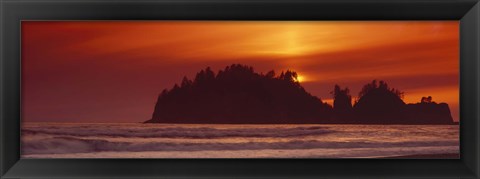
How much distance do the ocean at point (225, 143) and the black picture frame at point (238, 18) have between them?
3cm

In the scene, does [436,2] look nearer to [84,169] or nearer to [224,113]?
[224,113]

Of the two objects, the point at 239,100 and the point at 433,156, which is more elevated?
the point at 239,100

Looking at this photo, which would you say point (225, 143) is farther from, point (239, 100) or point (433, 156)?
point (433, 156)

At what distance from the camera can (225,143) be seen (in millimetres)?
3609

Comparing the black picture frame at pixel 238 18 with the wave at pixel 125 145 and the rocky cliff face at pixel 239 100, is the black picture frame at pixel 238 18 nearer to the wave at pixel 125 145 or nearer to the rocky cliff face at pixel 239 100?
the wave at pixel 125 145

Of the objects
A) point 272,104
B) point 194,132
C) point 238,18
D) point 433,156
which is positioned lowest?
point 433,156

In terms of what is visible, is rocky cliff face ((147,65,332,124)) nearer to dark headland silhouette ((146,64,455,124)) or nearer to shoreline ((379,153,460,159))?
dark headland silhouette ((146,64,455,124))

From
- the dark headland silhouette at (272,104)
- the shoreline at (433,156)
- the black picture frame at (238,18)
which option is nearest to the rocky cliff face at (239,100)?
the dark headland silhouette at (272,104)

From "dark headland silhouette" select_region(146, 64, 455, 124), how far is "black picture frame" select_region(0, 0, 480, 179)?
0.17 m

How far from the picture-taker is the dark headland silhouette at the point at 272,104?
3.62 m

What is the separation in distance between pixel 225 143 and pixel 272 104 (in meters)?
0.26

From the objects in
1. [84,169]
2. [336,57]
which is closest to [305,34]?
[336,57]

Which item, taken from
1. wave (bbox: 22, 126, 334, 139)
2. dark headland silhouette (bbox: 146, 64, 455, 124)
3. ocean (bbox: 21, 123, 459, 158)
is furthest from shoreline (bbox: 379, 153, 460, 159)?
wave (bbox: 22, 126, 334, 139)

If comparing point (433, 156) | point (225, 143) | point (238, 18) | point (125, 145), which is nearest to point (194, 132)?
point (225, 143)
